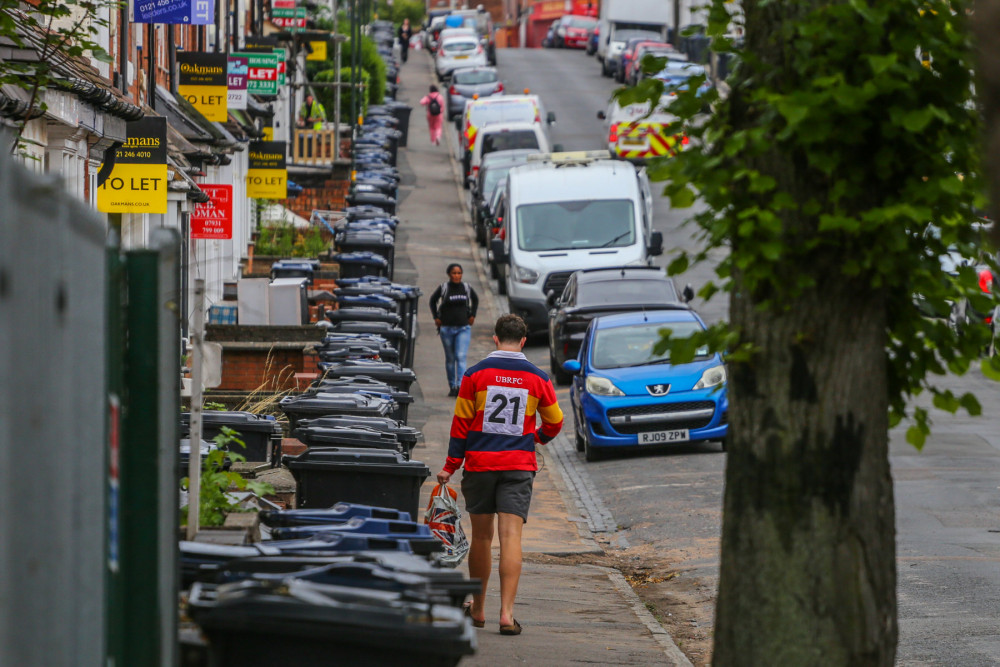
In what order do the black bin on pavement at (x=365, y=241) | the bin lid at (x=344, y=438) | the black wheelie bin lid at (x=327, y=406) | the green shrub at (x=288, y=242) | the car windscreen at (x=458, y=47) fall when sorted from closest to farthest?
the bin lid at (x=344, y=438) → the black wheelie bin lid at (x=327, y=406) → the black bin on pavement at (x=365, y=241) → the green shrub at (x=288, y=242) → the car windscreen at (x=458, y=47)

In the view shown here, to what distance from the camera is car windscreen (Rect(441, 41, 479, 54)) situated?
7300 cm

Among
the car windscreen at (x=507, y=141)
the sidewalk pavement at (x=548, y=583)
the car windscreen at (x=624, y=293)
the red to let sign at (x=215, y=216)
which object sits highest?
the car windscreen at (x=507, y=141)

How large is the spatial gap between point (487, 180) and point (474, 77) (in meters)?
26.6

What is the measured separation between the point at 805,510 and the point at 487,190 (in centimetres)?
3281

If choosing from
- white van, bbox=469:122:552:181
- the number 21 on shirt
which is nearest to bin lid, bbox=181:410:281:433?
the number 21 on shirt

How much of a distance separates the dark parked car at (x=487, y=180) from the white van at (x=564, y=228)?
298 inches

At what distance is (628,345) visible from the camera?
59.9 feet

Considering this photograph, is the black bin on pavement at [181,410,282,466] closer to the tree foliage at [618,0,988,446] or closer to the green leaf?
the tree foliage at [618,0,988,446]

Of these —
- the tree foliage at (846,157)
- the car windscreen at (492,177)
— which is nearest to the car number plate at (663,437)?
the tree foliage at (846,157)

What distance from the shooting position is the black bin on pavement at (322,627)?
15.2ft

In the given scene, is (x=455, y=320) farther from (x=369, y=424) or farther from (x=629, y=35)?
(x=629, y=35)

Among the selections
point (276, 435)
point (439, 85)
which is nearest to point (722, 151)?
point (276, 435)

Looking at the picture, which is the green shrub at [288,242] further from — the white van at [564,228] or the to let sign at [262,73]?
the white van at [564,228]

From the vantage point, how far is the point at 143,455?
4.47 metres
